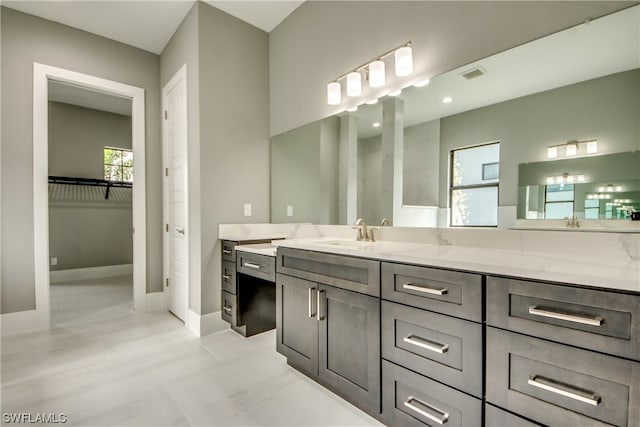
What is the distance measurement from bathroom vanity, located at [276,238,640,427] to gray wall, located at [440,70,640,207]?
53cm

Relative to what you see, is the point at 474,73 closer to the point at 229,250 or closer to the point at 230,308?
the point at 229,250

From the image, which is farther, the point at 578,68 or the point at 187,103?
the point at 187,103

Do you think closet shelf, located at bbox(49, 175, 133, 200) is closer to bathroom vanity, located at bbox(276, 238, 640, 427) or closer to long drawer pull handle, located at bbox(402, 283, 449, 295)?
bathroom vanity, located at bbox(276, 238, 640, 427)

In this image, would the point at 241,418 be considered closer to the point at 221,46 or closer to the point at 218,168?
the point at 218,168

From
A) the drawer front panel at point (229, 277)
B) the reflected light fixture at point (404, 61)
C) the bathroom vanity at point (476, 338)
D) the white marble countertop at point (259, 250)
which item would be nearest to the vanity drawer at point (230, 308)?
the drawer front panel at point (229, 277)

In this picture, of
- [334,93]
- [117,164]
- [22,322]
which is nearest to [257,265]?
[334,93]

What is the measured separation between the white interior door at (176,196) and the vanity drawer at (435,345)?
2103 mm

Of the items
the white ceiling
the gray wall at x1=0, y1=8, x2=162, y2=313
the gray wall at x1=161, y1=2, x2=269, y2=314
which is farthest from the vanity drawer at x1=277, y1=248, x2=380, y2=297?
the gray wall at x1=0, y1=8, x2=162, y2=313

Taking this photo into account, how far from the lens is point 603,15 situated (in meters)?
1.19

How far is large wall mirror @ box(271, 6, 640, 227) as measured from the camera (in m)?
1.20

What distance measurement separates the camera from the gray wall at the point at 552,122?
1.18 m

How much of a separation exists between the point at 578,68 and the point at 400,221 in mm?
1144

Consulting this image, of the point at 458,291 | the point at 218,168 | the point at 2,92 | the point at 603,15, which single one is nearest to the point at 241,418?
the point at 458,291

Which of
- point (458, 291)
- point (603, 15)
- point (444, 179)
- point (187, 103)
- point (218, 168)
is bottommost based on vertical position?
point (458, 291)
